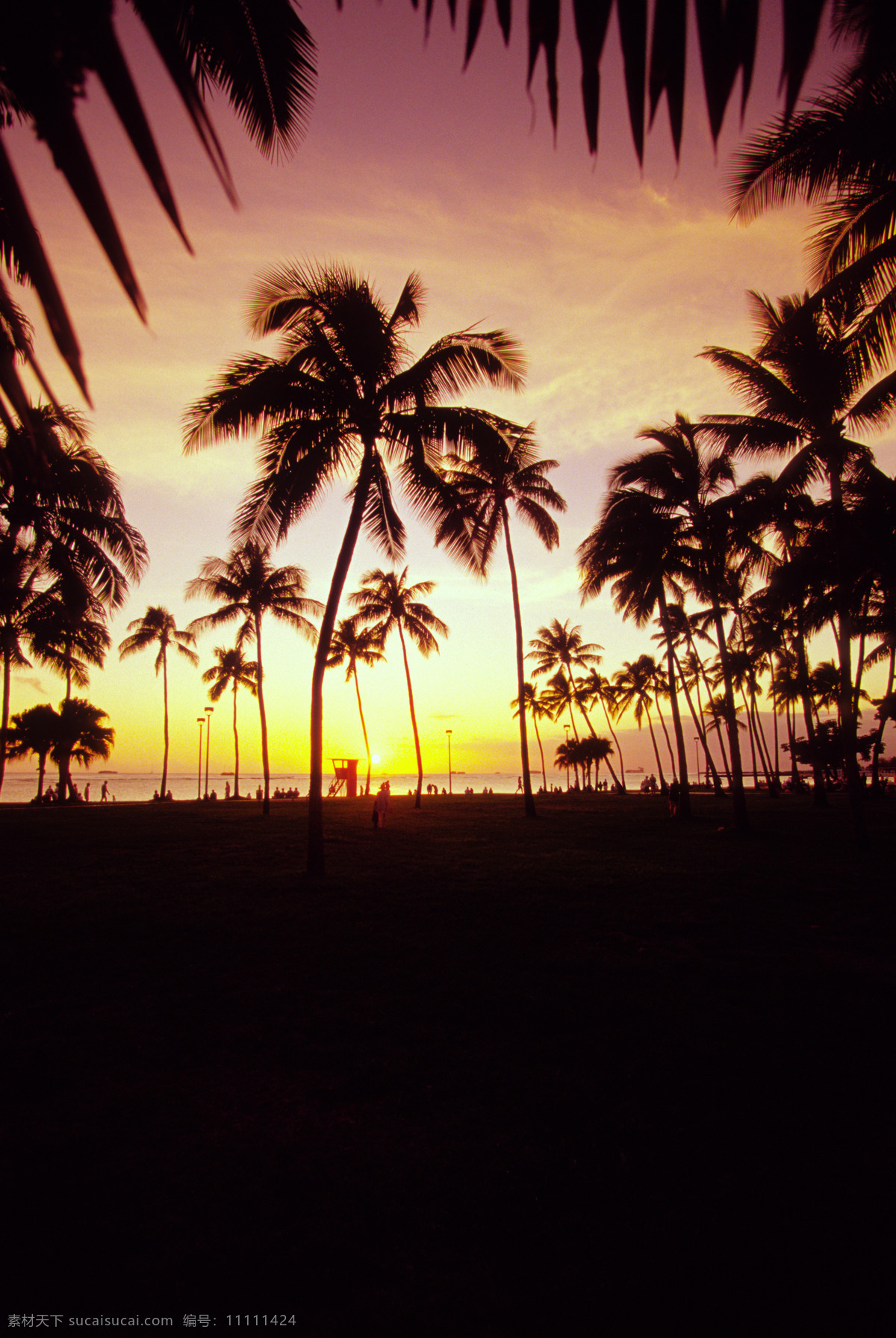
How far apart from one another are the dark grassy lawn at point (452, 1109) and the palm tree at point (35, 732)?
3436 cm

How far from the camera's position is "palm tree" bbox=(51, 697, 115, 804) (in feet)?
129

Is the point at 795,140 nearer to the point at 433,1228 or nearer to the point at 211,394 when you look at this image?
the point at 211,394

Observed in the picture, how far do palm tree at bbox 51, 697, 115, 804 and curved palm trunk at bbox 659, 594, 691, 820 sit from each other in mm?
35354

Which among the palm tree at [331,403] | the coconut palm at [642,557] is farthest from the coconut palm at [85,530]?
the coconut palm at [642,557]

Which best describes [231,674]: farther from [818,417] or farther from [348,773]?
[818,417]

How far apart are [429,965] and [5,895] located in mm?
7162

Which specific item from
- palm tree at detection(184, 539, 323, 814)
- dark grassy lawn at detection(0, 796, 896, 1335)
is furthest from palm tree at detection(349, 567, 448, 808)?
dark grassy lawn at detection(0, 796, 896, 1335)

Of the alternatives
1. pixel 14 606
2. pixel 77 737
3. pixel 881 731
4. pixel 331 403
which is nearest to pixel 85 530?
pixel 14 606

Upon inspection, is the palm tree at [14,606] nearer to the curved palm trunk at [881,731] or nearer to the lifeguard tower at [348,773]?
the lifeguard tower at [348,773]

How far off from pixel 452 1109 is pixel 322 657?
843 cm

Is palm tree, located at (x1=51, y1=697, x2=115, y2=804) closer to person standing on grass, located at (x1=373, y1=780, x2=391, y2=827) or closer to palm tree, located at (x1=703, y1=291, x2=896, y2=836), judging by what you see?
person standing on grass, located at (x1=373, y1=780, x2=391, y2=827)

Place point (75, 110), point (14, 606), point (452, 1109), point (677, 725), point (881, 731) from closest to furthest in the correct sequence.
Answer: point (75, 110)
point (452, 1109)
point (14, 606)
point (677, 725)
point (881, 731)

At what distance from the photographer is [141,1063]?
17.1ft

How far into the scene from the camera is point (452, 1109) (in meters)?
4.61
